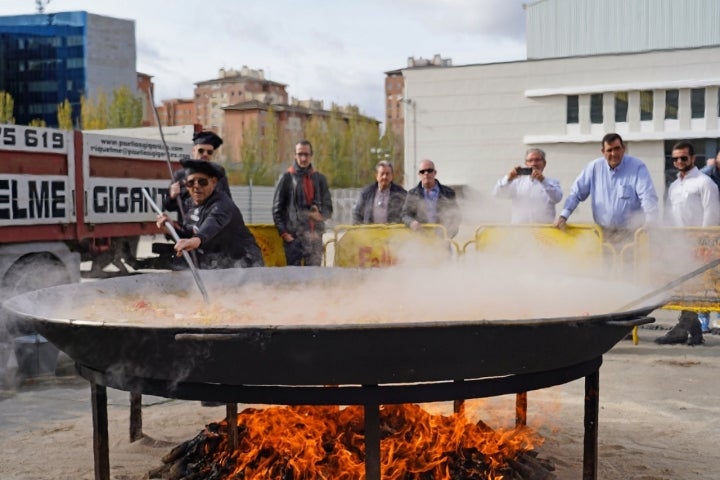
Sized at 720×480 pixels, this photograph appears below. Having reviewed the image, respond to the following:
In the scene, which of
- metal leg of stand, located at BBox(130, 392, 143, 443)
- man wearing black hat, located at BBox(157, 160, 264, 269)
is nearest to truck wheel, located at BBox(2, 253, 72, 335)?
man wearing black hat, located at BBox(157, 160, 264, 269)

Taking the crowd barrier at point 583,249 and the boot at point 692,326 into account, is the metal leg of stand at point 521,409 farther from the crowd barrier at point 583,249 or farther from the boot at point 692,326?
the boot at point 692,326

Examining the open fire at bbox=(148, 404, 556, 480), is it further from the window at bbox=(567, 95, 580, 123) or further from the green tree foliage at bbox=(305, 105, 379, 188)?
the green tree foliage at bbox=(305, 105, 379, 188)

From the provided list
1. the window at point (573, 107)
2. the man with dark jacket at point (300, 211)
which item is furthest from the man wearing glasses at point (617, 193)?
the window at point (573, 107)

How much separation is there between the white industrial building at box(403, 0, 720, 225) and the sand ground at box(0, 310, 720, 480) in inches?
1296

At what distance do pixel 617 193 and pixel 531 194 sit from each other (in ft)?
3.43

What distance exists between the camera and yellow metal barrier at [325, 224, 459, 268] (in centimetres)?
858

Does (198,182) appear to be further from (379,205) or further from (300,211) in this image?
(379,205)

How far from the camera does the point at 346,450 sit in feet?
12.1

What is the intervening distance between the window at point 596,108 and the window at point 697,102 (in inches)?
176

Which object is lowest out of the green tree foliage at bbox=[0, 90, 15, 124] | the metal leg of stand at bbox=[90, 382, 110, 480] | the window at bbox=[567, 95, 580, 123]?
the metal leg of stand at bbox=[90, 382, 110, 480]

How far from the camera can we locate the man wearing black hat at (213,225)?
17.0 ft

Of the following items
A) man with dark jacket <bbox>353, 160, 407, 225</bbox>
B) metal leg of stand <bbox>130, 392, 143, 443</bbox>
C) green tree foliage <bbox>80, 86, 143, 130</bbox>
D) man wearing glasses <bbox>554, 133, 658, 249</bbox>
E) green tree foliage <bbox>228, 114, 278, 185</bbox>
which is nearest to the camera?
metal leg of stand <bbox>130, 392, 143, 443</bbox>

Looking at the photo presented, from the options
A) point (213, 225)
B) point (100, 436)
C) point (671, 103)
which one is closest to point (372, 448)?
point (100, 436)

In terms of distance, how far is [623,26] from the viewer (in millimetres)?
43594
